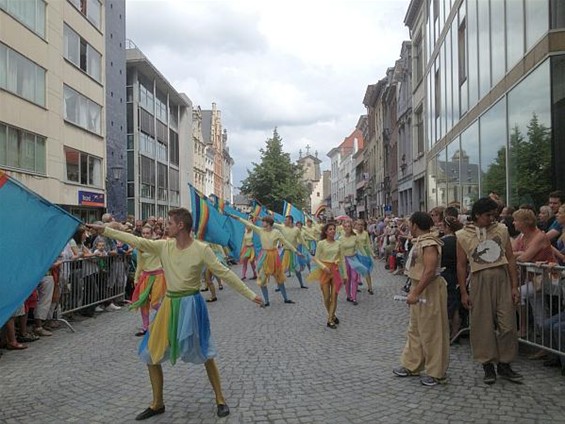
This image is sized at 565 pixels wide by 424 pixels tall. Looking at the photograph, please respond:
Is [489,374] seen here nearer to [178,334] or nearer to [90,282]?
[178,334]

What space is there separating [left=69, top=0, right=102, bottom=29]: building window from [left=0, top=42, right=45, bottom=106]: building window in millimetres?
5760

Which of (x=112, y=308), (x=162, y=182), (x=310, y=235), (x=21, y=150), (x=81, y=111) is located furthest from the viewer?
(x=162, y=182)

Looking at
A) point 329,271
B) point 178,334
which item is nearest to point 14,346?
point 178,334

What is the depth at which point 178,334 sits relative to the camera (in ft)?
15.9

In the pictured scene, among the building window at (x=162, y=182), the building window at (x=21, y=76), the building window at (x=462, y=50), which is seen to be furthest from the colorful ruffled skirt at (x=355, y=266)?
the building window at (x=162, y=182)

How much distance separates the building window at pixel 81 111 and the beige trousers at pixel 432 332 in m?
24.5

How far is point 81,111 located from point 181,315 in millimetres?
26260

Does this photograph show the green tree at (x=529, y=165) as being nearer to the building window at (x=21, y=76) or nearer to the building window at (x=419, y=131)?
the building window at (x=419, y=131)

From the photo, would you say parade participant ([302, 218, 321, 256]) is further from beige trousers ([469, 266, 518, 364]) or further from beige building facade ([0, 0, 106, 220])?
beige trousers ([469, 266, 518, 364])

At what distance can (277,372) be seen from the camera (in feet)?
20.2

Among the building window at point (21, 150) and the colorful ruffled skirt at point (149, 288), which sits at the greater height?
the building window at point (21, 150)

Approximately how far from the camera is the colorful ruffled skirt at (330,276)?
9055 millimetres

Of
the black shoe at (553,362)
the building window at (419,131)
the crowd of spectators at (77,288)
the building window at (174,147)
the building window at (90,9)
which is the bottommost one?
the black shoe at (553,362)

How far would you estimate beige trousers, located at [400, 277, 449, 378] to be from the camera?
5.69 m
